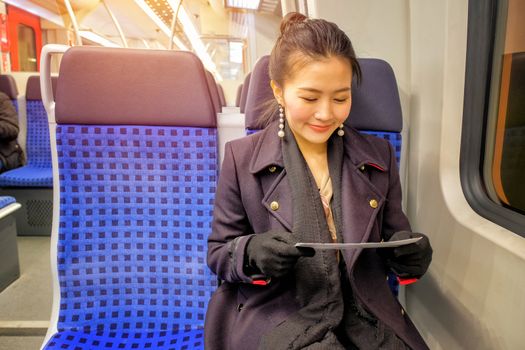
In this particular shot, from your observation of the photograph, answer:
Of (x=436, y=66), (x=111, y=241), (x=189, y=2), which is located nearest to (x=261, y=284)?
(x=111, y=241)

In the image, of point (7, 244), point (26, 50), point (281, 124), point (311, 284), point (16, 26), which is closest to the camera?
point (311, 284)

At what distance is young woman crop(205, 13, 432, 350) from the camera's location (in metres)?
1.03

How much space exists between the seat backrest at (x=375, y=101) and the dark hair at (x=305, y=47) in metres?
0.24

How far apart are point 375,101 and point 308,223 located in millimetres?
612

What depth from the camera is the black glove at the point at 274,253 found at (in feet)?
3.13

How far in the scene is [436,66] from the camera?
1446 millimetres

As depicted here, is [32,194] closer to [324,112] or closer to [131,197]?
[131,197]

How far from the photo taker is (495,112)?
4.42 feet

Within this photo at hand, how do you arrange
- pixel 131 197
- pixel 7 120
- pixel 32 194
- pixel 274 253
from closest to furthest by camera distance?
pixel 274 253
pixel 131 197
pixel 32 194
pixel 7 120

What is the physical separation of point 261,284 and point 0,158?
391cm

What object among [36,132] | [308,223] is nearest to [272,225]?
[308,223]

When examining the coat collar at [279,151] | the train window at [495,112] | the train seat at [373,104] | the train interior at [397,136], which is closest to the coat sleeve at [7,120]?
the train interior at [397,136]

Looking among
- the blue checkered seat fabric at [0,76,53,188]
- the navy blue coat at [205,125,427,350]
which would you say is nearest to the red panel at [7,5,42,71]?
the blue checkered seat fabric at [0,76,53,188]

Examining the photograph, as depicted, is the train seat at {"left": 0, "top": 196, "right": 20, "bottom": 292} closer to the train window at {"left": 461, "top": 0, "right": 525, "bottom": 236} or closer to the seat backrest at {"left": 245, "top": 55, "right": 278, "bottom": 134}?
the seat backrest at {"left": 245, "top": 55, "right": 278, "bottom": 134}
